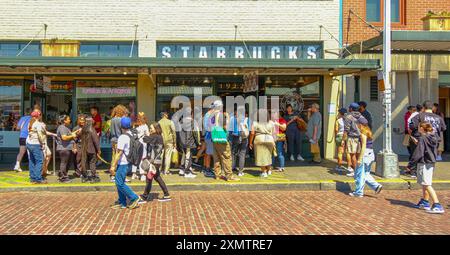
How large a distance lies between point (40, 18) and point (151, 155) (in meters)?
8.40

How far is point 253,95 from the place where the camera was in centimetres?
1395

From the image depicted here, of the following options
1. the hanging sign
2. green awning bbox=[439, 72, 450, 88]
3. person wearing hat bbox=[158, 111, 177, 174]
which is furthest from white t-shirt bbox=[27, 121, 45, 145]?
green awning bbox=[439, 72, 450, 88]

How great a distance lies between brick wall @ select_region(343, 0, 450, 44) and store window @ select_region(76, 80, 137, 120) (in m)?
7.86

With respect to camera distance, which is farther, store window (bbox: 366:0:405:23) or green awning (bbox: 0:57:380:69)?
store window (bbox: 366:0:405:23)

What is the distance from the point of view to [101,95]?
1355cm

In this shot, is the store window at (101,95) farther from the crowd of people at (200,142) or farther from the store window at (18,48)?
the crowd of people at (200,142)

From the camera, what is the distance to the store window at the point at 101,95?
13.5 m

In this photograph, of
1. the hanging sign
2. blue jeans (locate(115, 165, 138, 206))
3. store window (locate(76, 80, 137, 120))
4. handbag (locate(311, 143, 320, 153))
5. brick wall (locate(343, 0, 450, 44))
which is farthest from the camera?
brick wall (locate(343, 0, 450, 44))

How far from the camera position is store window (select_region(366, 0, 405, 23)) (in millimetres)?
14406

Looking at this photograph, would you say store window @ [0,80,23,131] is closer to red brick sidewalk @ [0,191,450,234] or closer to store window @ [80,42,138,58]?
store window @ [80,42,138,58]

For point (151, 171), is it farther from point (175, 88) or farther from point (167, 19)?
point (167, 19)

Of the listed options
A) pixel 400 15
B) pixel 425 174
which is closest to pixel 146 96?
pixel 425 174

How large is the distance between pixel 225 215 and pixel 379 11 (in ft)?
35.3
